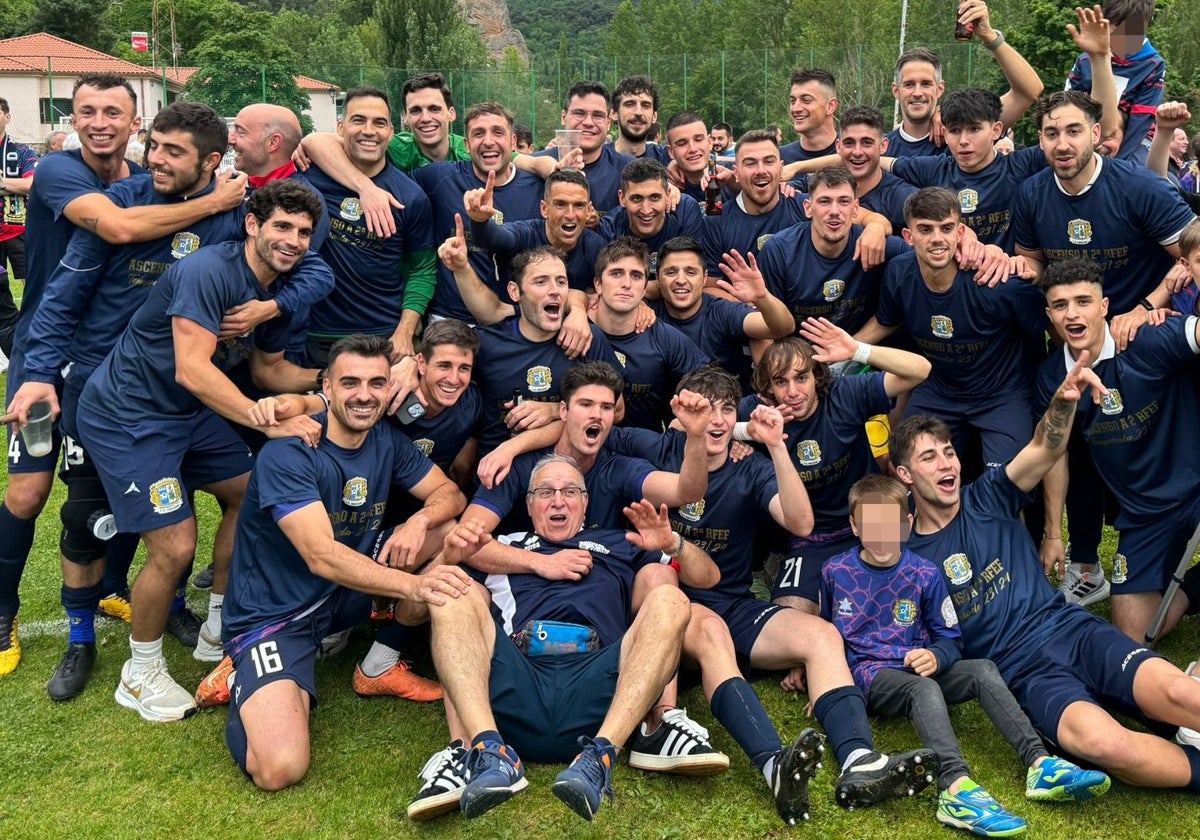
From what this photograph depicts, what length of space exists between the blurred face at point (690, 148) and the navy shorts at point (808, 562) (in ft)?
10.8

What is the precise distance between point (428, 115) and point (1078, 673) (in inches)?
211

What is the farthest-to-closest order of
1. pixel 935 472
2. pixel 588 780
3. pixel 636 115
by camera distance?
pixel 636 115, pixel 935 472, pixel 588 780

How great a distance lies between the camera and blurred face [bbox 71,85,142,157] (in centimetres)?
554

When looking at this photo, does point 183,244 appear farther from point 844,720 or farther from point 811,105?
point 811,105

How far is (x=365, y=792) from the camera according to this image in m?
4.47

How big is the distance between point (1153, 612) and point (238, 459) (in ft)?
16.7

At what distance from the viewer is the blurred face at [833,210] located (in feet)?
20.4

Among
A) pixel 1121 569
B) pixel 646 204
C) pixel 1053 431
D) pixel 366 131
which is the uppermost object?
pixel 366 131

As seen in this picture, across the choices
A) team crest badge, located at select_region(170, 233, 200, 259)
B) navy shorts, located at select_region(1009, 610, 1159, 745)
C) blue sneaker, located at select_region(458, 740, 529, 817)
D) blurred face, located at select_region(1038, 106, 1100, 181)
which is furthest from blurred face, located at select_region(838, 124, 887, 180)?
blue sneaker, located at select_region(458, 740, 529, 817)

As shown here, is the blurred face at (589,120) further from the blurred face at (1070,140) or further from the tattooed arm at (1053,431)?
the tattooed arm at (1053,431)

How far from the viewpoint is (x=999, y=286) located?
19.8ft

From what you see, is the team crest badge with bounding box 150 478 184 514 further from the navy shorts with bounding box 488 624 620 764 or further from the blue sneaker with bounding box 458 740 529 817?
the blue sneaker with bounding box 458 740 529 817

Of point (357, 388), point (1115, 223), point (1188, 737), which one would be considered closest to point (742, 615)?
point (1188, 737)

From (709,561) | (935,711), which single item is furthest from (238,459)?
(935,711)
